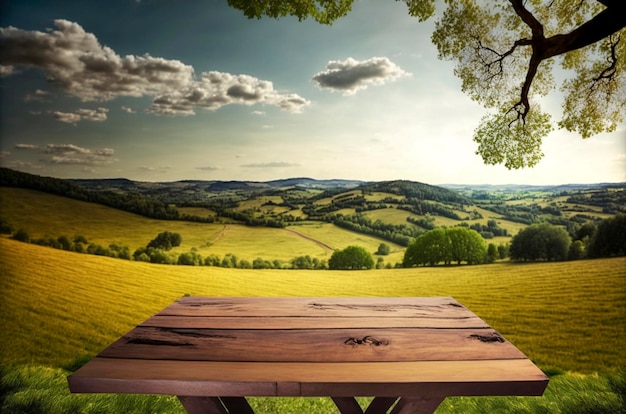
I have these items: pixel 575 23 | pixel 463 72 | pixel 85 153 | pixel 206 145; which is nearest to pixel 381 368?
pixel 463 72

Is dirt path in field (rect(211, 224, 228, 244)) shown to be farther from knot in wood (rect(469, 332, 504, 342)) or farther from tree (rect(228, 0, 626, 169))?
knot in wood (rect(469, 332, 504, 342))

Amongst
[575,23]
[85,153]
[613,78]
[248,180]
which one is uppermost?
[575,23]

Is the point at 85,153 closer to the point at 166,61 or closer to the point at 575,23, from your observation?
the point at 166,61

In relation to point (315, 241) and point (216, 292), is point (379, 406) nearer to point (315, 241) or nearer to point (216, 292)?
point (216, 292)

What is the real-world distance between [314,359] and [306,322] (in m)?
0.41

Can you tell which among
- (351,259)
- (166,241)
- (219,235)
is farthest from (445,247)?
(166,241)

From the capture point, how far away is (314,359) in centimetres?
138

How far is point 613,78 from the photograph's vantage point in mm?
5070

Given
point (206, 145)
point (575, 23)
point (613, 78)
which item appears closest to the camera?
point (613, 78)

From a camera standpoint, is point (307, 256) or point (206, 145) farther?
point (307, 256)

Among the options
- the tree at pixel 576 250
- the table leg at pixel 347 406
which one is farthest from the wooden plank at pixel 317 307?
the tree at pixel 576 250

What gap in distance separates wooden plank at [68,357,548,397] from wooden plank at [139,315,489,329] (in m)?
0.39

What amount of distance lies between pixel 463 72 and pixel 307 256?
251 inches

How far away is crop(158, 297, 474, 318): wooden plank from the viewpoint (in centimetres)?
193
